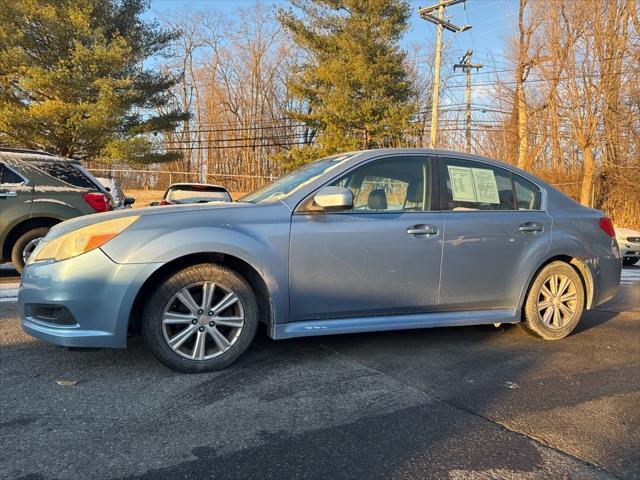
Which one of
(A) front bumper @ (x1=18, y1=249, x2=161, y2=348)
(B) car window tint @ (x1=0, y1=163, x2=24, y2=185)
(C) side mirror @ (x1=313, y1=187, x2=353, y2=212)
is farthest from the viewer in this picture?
(B) car window tint @ (x1=0, y1=163, x2=24, y2=185)

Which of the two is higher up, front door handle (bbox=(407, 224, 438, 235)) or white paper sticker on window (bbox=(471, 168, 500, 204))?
white paper sticker on window (bbox=(471, 168, 500, 204))

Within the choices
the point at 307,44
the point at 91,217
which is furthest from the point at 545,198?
the point at 307,44

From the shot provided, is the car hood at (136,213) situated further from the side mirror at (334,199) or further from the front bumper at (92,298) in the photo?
the side mirror at (334,199)

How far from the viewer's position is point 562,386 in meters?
3.50

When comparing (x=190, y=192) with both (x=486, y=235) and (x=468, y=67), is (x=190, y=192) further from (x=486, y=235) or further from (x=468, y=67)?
(x=468, y=67)

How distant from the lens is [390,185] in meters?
4.14

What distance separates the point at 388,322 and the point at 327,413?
1.13 m

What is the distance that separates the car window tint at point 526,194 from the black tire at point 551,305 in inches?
22.0

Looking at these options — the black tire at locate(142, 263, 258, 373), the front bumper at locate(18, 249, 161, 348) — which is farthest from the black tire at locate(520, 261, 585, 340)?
the front bumper at locate(18, 249, 161, 348)

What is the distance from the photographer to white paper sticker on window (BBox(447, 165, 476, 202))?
4258 mm

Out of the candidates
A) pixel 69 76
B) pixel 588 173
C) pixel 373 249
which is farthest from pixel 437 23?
pixel 373 249

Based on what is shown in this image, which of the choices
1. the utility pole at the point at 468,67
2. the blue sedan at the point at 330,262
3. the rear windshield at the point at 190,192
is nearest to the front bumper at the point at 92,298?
the blue sedan at the point at 330,262

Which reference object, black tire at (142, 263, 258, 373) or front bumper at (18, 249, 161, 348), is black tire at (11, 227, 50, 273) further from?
black tire at (142, 263, 258, 373)

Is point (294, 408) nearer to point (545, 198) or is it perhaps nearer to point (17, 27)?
point (545, 198)
